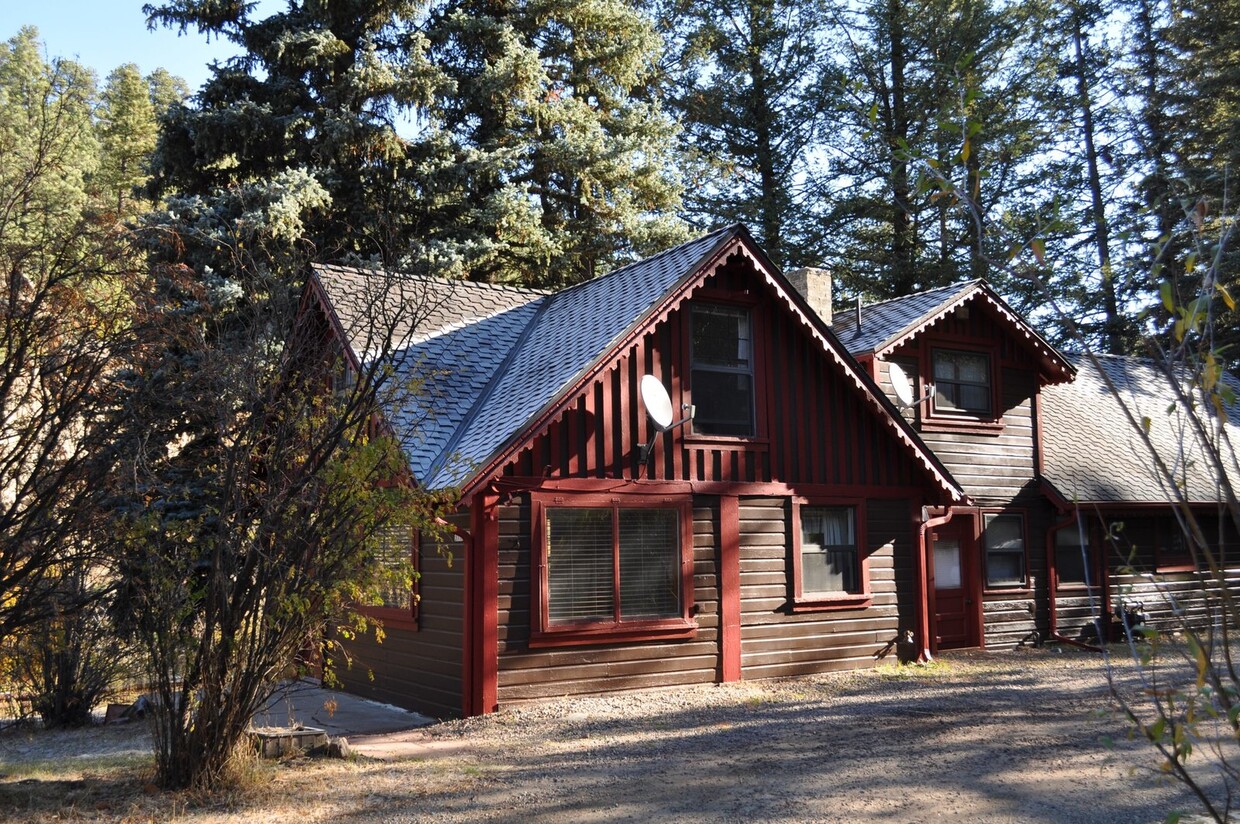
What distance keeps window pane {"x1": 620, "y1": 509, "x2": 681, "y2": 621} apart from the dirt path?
1078 millimetres

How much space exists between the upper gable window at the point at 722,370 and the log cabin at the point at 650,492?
0.10ft

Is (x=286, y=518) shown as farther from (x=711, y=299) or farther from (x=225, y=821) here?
(x=711, y=299)

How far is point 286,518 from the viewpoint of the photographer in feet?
28.4

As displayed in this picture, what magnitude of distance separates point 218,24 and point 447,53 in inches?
217

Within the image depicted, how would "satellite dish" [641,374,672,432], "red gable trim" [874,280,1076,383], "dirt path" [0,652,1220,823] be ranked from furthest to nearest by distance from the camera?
"red gable trim" [874,280,1076,383]
"satellite dish" [641,374,672,432]
"dirt path" [0,652,1220,823]

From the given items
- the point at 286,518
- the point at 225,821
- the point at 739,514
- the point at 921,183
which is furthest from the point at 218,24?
the point at 921,183

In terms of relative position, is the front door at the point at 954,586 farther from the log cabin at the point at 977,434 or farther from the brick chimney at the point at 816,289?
the brick chimney at the point at 816,289

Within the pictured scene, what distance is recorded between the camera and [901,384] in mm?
17297

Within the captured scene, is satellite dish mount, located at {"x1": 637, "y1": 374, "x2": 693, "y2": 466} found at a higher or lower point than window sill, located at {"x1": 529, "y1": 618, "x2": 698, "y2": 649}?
higher

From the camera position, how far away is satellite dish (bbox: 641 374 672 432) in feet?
43.4

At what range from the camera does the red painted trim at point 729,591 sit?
1434 cm

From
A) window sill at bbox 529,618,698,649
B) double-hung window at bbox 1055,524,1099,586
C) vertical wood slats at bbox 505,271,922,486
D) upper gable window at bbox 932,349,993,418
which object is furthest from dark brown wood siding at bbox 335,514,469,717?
double-hung window at bbox 1055,524,1099,586

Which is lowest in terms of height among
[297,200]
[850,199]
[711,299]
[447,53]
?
[711,299]

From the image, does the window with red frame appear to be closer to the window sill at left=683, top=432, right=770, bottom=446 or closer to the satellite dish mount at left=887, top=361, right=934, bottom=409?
the window sill at left=683, top=432, right=770, bottom=446
